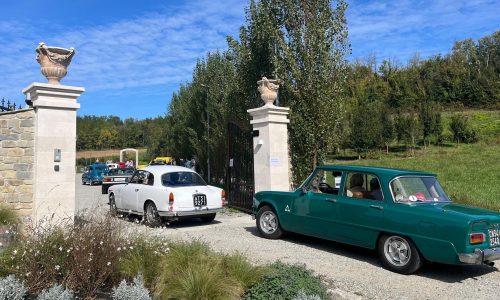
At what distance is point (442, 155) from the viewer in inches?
1329

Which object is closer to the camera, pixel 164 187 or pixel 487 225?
pixel 487 225

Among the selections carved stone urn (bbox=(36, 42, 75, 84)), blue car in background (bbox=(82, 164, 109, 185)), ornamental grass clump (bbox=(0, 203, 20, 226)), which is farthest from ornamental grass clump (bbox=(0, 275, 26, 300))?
blue car in background (bbox=(82, 164, 109, 185))

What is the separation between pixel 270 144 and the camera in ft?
41.1

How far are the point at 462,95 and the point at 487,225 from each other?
181ft

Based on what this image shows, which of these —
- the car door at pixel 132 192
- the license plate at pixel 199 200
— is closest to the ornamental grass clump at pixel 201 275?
the license plate at pixel 199 200

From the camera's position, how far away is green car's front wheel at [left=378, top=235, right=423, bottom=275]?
646 centimetres

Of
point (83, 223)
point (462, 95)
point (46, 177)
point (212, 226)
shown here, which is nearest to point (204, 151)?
point (212, 226)

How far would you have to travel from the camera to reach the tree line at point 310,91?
1423cm

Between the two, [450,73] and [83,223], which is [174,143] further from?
[450,73]

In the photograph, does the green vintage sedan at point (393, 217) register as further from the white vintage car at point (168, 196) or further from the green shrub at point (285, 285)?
the white vintage car at point (168, 196)

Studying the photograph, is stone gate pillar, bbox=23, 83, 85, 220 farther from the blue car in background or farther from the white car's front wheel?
the blue car in background

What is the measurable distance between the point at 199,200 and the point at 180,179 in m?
0.89

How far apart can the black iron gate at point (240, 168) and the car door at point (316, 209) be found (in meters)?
5.08

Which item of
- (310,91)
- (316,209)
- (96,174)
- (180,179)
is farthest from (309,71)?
(96,174)
